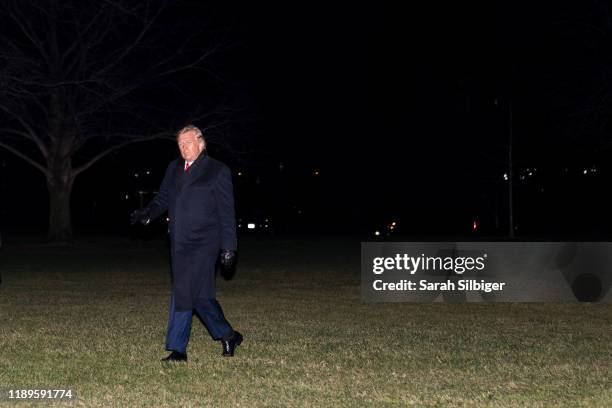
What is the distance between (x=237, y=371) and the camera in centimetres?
1012

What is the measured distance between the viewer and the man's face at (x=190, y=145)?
10414 millimetres

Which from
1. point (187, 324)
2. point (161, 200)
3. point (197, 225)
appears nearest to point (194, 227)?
point (197, 225)

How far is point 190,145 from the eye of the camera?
410 inches

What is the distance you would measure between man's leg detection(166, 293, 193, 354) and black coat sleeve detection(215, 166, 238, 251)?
2.31ft

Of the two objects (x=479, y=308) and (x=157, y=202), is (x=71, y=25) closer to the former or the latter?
(x=479, y=308)

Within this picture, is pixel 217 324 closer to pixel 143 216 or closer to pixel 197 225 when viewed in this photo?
pixel 197 225

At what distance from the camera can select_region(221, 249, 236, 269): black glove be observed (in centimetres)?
1027

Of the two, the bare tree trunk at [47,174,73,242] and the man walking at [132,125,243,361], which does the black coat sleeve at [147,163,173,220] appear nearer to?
the man walking at [132,125,243,361]

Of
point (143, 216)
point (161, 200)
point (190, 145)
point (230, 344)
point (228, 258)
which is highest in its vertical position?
point (190, 145)

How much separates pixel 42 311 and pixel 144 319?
1.89 meters

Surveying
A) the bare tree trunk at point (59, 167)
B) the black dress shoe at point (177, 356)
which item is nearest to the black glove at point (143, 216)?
the black dress shoe at point (177, 356)

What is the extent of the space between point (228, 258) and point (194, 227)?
1.31ft

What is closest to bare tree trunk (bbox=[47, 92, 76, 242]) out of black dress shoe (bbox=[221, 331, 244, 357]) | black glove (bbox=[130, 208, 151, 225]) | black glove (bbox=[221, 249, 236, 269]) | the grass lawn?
the grass lawn

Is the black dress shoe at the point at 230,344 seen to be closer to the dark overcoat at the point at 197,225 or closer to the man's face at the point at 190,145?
the dark overcoat at the point at 197,225
